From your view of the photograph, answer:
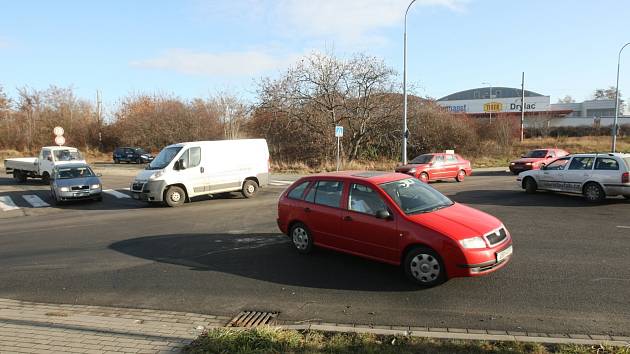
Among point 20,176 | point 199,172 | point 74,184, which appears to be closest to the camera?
point 199,172

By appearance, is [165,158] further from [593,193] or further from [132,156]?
[132,156]

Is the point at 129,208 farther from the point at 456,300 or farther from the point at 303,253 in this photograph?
the point at 456,300

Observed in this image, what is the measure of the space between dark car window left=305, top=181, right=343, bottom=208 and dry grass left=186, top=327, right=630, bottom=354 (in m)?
3.00

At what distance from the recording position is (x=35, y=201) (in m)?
18.0

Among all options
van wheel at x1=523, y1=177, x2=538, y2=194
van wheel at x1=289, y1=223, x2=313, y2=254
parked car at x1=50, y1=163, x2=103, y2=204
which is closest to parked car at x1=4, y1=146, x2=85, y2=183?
parked car at x1=50, y1=163, x2=103, y2=204

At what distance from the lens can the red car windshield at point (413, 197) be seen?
653cm

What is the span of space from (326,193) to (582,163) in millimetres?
10877

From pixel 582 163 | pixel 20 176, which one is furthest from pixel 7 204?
pixel 582 163

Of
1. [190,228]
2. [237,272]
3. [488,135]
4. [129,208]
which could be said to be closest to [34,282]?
[237,272]

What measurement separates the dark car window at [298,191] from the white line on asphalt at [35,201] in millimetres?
13399

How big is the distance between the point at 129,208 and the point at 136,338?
39.5 ft

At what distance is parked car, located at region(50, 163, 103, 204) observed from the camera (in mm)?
16672

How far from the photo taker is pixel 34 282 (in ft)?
22.8

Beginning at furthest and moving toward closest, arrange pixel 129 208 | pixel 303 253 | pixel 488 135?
1. pixel 488 135
2. pixel 129 208
3. pixel 303 253
